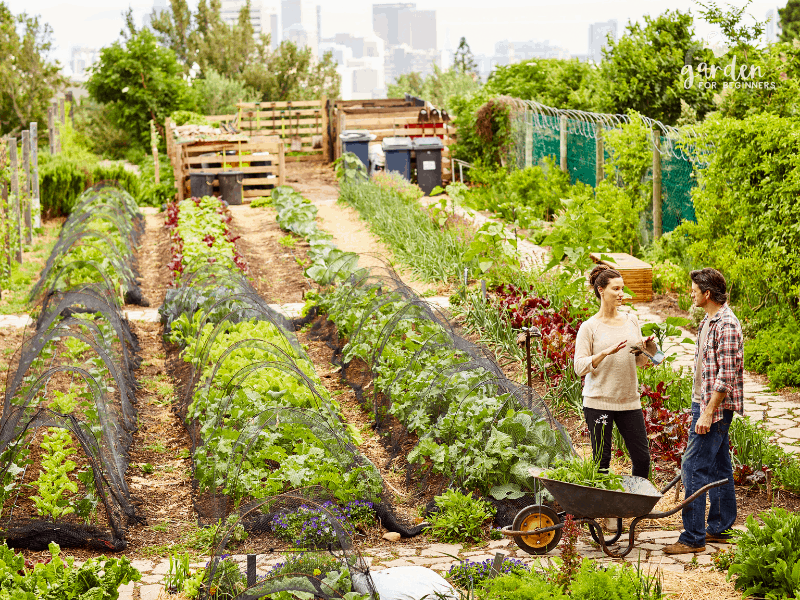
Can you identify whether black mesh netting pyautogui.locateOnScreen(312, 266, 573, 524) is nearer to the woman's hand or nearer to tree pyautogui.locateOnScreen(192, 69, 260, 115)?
the woman's hand

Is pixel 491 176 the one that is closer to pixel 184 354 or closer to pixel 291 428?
pixel 184 354

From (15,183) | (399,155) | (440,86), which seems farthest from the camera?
(440,86)

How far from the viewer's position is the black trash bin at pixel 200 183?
60.7ft

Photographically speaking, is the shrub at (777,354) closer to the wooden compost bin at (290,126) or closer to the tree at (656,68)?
the tree at (656,68)

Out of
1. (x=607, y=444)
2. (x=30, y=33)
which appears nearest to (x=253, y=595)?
(x=607, y=444)

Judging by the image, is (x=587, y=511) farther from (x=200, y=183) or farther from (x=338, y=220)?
(x=200, y=183)

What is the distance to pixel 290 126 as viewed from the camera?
28.0 m

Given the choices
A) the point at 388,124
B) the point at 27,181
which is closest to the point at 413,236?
the point at 27,181

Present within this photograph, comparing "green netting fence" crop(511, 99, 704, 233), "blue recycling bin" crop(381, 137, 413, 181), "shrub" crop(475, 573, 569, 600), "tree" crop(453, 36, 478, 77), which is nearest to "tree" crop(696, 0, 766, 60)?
"green netting fence" crop(511, 99, 704, 233)

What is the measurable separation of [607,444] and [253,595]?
8.70ft

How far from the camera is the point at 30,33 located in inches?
1109

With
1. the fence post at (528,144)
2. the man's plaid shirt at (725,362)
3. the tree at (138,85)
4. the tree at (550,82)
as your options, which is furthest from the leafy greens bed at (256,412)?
the tree at (138,85)

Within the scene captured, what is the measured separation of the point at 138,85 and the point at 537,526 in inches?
983

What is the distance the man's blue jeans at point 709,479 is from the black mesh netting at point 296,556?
6.23 ft
